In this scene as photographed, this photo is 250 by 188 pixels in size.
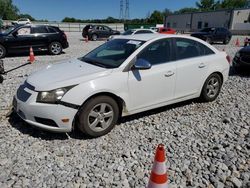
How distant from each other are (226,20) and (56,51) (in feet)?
149

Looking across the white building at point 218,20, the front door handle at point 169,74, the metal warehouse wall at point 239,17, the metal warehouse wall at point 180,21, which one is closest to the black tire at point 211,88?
the front door handle at point 169,74

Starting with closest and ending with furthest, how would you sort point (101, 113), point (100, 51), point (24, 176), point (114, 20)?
point (24, 176), point (101, 113), point (100, 51), point (114, 20)

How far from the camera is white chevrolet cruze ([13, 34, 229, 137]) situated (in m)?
3.68

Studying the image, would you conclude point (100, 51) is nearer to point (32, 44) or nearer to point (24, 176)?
point (24, 176)

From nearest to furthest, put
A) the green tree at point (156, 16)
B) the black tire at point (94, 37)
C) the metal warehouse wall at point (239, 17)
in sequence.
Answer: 1. the black tire at point (94, 37)
2. the metal warehouse wall at point (239, 17)
3. the green tree at point (156, 16)

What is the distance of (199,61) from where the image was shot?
16.7 feet

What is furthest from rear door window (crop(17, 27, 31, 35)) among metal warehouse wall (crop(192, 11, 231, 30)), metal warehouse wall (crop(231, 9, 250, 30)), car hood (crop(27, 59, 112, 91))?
metal warehouse wall (crop(192, 11, 231, 30))

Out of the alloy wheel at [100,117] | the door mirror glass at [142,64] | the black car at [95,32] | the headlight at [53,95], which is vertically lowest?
the black car at [95,32]

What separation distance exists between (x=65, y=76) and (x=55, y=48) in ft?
33.3

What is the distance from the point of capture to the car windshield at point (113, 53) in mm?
4273

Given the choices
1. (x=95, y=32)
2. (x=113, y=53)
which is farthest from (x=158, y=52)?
(x=95, y=32)

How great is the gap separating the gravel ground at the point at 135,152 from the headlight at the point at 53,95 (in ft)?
2.25

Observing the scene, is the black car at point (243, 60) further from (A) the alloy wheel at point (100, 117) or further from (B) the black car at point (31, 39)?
(B) the black car at point (31, 39)

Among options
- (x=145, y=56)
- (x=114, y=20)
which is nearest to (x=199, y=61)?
(x=145, y=56)
